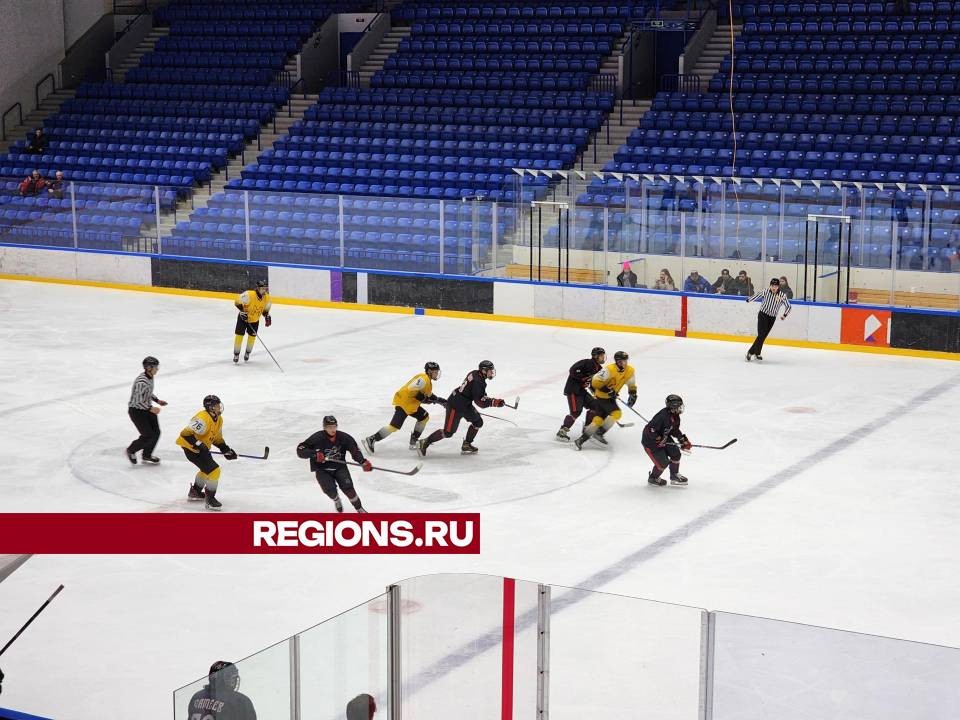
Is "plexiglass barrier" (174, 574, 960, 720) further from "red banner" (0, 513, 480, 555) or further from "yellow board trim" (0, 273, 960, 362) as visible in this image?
"yellow board trim" (0, 273, 960, 362)

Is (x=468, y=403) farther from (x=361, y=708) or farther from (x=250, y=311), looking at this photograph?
(x=361, y=708)

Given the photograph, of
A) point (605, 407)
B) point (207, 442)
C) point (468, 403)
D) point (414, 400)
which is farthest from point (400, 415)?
point (207, 442)

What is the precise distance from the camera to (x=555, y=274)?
77.8 feet

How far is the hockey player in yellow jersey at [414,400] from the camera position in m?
14.4

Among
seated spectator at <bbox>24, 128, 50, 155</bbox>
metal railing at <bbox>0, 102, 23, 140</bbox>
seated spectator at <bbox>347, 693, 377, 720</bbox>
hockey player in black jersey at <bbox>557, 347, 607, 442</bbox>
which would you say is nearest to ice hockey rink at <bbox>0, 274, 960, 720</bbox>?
hockey player in black jersey at <bbox>557, 347, 607, 442</bbox>

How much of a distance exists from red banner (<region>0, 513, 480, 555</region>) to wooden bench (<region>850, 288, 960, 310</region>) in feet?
51.1

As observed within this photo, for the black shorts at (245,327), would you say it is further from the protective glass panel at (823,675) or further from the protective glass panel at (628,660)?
the protective glass panel at (823,675)

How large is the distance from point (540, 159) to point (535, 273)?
208 inches

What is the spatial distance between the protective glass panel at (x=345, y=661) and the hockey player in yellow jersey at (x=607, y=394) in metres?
8.45

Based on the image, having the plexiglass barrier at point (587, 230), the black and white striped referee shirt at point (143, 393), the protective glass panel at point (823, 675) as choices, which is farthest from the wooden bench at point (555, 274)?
the protective glass panel at point (823, 675)

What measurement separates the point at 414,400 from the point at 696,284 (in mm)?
9185

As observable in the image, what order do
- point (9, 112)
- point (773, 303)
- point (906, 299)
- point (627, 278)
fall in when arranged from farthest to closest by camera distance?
point (9, 112)
point (627, 278)
point (906, 299)
point (773, 303)

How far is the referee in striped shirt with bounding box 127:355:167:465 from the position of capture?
14.1m

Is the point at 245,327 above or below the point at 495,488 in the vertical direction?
above
